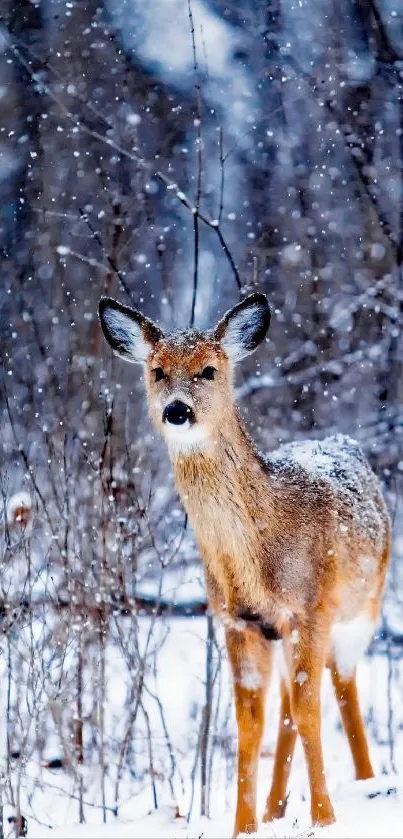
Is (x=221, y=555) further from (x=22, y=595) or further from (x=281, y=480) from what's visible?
(x=22, y=595)

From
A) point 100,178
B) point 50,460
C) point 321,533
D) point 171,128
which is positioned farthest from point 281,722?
point 171,128

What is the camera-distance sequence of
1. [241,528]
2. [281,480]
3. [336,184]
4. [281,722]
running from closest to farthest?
[241,528] < [281,480] < [281,722] < [336,184]

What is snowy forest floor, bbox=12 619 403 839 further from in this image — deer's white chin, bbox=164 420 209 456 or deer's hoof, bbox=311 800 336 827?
deer's white chin, bbox=164 420 209 456

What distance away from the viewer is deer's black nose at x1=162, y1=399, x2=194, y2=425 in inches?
186

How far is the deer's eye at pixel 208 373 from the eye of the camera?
5078 millimetres

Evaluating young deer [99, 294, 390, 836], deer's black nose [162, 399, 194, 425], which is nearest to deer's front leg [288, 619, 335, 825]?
young deer [99, 294, 390, 836]

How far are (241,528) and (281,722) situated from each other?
1464 millimetres

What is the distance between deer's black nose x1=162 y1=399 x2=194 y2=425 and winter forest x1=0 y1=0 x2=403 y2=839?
1.95 m

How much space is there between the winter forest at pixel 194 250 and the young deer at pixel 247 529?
5.25ft

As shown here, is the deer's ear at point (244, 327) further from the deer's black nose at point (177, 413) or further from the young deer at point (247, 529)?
the deer's black nose at point (177, 413)

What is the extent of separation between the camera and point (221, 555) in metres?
5.04

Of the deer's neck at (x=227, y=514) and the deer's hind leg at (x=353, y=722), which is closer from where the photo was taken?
the deer's neck at (x=227, y=514)

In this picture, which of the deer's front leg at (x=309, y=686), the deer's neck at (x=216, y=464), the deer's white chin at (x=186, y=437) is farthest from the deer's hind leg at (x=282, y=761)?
the deer's white chin at (x=186, y=437)

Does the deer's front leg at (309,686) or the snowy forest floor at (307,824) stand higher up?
the deer's front leg at (309,686)
